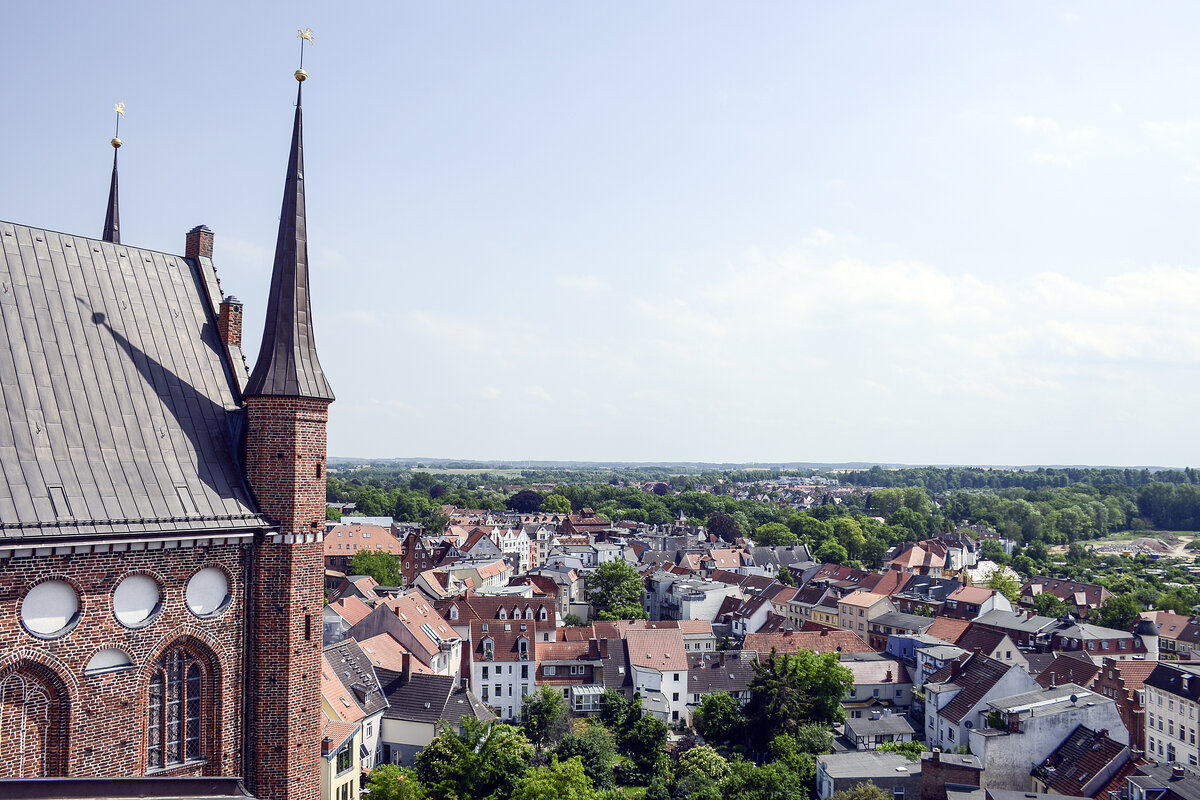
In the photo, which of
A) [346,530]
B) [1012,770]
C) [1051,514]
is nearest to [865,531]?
[1051,514]

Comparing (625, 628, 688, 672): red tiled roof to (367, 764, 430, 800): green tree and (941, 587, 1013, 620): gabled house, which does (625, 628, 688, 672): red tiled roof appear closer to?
(367, 764, 430, 800): green tree

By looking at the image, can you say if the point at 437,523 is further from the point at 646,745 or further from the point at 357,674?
the point at 646,745

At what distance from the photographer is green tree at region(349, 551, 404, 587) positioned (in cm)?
10244

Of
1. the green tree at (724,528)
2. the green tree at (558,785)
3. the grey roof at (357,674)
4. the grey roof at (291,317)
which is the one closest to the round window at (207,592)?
the grey roof at (291,317)

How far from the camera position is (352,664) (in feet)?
171

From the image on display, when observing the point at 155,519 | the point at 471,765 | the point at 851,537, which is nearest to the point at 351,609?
the point at 471,765

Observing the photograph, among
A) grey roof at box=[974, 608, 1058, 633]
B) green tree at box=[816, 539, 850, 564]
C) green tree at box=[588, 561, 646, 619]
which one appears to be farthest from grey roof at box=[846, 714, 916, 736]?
green tree at box=[816, 539, 850, 564]

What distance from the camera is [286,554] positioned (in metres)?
18.7

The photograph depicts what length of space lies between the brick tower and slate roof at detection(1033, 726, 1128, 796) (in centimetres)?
4281

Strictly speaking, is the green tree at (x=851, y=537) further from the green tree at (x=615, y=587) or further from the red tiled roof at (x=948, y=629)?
the red tiled roof at (x=948, y=629)

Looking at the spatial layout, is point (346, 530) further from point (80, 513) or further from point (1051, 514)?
point (1051, 514)

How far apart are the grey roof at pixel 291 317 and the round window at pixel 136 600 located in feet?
14.3

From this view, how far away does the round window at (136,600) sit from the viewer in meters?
17.0

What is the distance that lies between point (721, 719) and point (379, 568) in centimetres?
5492
